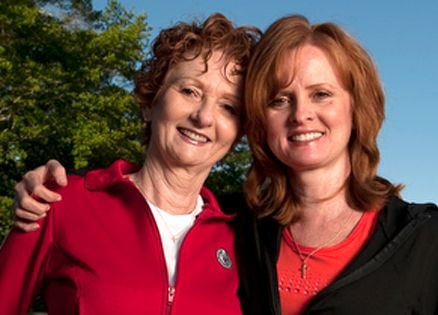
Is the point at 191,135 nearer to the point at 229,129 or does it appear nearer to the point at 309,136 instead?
the point at 229,129

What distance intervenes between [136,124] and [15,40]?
4.95 meters

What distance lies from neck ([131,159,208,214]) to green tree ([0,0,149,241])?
15.7 metres

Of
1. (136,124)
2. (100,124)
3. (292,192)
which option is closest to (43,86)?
(100,124)

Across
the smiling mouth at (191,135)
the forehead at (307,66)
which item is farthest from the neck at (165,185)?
the forehead at (307,66)

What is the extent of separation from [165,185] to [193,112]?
47 cm

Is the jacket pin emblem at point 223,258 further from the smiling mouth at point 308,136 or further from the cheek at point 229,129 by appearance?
the smiling mouth at point 308,136

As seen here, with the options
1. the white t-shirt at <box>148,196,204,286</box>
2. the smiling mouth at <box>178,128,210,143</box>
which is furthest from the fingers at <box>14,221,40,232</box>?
the smiling mouth at <box>178,128,210,143</box>

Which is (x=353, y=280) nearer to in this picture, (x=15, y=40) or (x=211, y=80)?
(x=211, y=80)

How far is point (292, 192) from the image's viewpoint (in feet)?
13.8

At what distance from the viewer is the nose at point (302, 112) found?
379cm

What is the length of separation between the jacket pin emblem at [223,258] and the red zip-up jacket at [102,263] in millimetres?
168

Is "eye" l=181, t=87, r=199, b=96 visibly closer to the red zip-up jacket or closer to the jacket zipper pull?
the red zip-up jacket

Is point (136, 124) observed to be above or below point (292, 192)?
above

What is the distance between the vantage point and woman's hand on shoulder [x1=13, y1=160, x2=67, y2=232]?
3.35 metres
